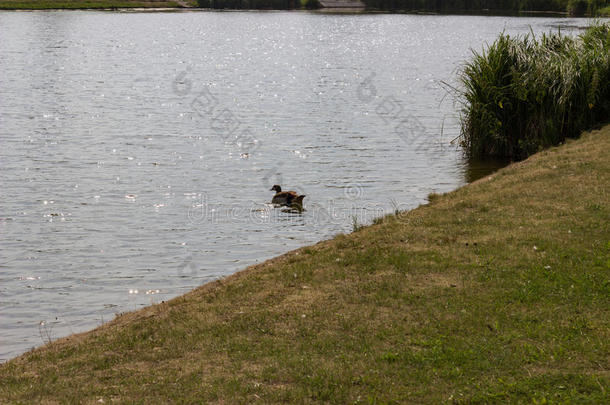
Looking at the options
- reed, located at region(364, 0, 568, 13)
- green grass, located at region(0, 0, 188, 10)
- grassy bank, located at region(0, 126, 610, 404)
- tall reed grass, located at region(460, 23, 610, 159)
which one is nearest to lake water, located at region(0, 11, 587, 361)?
tall reed grass, located at region(460, 23, 610, 159)

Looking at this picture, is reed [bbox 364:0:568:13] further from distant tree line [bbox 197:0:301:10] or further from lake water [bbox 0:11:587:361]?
lake water [bbox 0:11:587:361]

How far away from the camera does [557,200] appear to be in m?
14.5

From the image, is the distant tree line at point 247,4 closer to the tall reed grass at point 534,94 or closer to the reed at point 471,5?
the reed at point 471,5

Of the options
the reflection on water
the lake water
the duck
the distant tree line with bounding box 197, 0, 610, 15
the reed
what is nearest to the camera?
the lake water

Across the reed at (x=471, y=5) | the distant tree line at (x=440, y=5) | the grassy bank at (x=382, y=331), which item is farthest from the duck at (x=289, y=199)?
the reed at (x=471, y=5)

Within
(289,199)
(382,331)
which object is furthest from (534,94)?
(382,331)

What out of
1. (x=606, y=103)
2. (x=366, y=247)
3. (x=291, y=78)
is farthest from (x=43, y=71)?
(x=366, y=247)

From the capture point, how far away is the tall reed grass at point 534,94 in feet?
72.8

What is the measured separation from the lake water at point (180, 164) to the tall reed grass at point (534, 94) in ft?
6.39

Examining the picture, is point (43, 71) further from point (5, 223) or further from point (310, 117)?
point (5, 223)

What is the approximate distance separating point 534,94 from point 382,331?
15.6 metres

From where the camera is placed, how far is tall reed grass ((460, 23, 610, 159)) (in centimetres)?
2219

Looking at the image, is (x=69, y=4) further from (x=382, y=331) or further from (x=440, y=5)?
(x=382, y=331)

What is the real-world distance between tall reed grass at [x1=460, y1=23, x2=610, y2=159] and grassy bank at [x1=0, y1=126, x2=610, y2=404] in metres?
9.69
